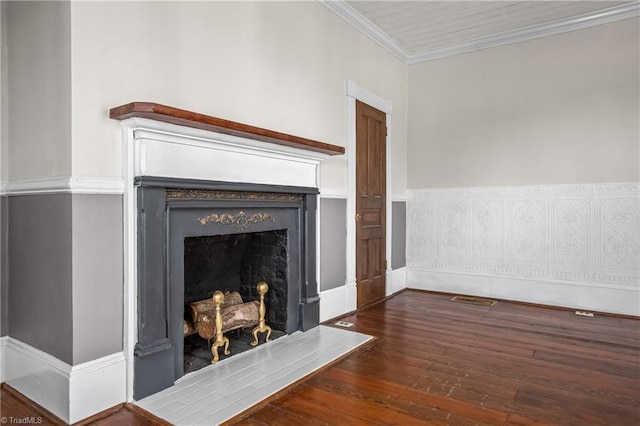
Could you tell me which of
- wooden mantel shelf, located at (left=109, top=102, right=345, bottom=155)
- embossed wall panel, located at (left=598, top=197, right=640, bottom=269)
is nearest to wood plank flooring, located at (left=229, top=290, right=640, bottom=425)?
embossed wall panel, located at (left=598, top=197, right=640, bottom=269)

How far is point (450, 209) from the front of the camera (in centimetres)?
482

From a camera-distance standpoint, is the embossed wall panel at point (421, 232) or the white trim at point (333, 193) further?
the embossed wall panel at point (421, 232)

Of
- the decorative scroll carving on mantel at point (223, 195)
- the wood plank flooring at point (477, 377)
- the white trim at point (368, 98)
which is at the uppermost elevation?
the white trim at point (368, 98)

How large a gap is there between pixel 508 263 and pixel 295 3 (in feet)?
11.1

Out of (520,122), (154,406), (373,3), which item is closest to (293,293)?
(154,406)

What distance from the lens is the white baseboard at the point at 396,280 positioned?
465 cm

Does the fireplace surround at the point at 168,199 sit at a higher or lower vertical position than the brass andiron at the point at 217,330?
higher

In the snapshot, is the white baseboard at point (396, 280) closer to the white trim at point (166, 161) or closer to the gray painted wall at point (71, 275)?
the white trim at point (166, 161)

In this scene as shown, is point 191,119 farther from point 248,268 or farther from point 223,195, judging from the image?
point 248,268

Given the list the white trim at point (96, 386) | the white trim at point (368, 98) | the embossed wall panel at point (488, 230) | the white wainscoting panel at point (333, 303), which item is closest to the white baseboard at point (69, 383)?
the white trim at point (96, 386)

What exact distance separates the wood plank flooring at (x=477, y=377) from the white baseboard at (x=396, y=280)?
91cm

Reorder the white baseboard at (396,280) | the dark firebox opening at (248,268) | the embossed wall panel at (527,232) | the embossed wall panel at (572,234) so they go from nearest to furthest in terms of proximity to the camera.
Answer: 1. the dark firebox opening at (248,268)
2. the embossed wall panel at (572,234)
3. the embossed wall panel at (527,232)
4. the white baseboard at (396,280)

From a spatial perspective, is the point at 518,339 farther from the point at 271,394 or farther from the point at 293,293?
the point at 271,394

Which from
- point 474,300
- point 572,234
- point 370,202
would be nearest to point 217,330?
point 370,202
